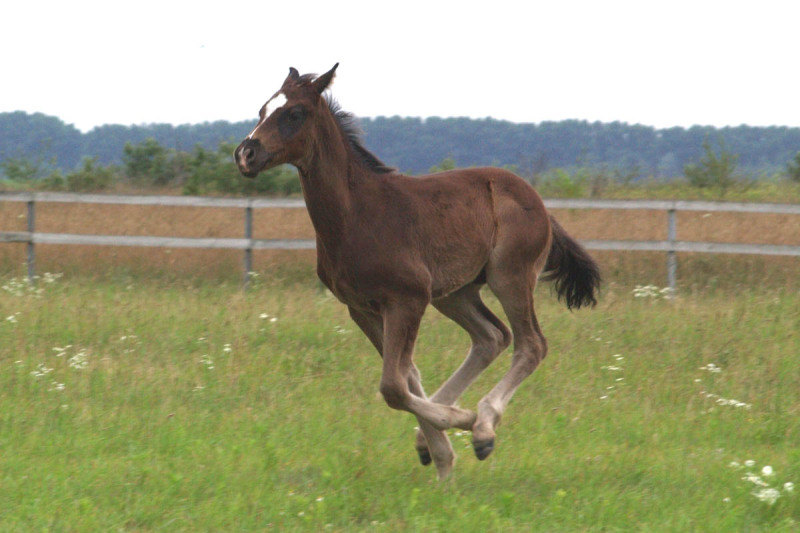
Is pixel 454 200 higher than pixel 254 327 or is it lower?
higher

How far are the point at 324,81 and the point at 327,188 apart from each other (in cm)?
54

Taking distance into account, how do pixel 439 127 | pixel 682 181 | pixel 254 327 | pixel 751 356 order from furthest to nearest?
pixel 439 127 < pixel 682 181 < pixel 254 327 < pixel 751 356

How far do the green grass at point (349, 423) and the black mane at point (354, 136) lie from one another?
1573 millimetres

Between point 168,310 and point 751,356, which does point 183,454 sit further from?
point 751,356

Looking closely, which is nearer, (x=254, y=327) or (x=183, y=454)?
(x=183, y=454)

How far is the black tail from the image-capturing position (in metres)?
6.44

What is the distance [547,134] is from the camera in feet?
161

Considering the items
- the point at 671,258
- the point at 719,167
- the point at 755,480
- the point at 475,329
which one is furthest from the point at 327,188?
the point at 719,167

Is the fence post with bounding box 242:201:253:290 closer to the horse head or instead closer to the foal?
the foal

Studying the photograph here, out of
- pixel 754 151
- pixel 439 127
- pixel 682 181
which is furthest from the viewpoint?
pixel 754 151

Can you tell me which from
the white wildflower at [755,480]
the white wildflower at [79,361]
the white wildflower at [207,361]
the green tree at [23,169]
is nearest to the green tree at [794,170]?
the green tree at [23,169]

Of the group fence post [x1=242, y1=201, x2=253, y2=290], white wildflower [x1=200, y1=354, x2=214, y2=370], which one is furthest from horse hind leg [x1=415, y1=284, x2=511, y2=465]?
fence post [x1=242, y1=201, x2=253, y2=290]

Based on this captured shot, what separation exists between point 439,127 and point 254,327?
121ft

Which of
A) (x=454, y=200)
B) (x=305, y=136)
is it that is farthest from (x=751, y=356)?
(x=305, y=136)
